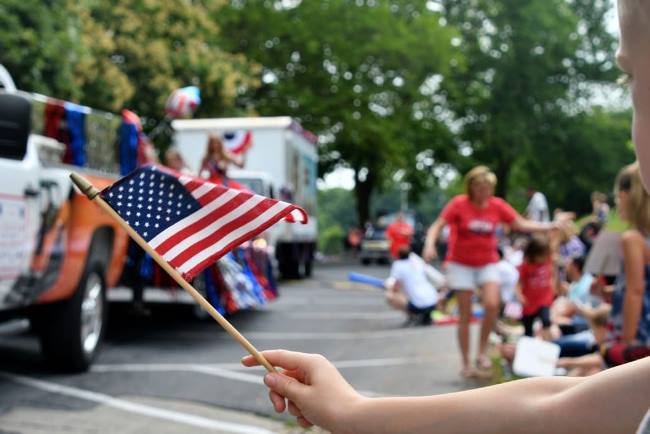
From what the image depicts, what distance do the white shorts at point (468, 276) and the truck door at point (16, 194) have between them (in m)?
3.29

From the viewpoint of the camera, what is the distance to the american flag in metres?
1.74

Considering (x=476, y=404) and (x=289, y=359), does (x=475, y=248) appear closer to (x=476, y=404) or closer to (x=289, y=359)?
(x=289, y=359)

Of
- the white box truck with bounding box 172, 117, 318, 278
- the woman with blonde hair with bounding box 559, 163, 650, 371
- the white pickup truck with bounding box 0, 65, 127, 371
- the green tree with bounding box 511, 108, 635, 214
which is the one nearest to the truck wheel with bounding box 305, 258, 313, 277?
the white box truck with bounding box 172, 117, 318, 278

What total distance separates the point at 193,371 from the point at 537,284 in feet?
9.95

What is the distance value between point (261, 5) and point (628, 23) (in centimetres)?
2867

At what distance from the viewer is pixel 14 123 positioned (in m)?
5.12

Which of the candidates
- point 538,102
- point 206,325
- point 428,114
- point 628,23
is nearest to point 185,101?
point 206,325

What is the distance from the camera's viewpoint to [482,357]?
746 centimetres

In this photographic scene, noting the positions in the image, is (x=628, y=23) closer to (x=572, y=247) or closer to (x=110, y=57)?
(x=572, y=247)

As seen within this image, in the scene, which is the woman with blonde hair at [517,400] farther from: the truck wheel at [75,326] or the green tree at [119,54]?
the green tree at [119,54]

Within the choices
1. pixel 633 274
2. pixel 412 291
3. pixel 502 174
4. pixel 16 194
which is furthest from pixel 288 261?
pixel 502 174

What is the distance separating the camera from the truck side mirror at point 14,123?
16.3 feet

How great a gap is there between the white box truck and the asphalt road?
4414mm

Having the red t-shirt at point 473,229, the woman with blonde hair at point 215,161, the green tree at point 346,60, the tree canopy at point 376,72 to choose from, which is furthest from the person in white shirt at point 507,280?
the green tree at point 346,60
